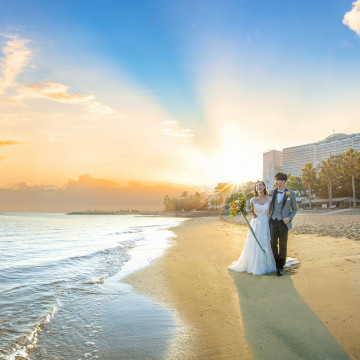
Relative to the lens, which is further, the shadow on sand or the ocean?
the ocean

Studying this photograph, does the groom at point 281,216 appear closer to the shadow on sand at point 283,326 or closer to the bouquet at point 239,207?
the bouquet at point 239,207

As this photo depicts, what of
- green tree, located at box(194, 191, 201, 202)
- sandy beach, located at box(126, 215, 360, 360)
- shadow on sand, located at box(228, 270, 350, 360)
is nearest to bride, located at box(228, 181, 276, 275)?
sandy beach, located at box(126, 215, 360, 360)

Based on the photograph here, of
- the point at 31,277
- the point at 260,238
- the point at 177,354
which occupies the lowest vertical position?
the point at 31,277

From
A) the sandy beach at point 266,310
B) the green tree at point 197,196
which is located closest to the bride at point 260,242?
the sandy beach at point 266,310

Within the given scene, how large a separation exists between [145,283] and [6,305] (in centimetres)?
278

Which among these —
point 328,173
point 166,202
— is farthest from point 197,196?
point 328,173

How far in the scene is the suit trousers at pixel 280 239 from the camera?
6412mm

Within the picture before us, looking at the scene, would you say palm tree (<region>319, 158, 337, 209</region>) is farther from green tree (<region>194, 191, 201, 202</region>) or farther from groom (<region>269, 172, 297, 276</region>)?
green tree (<region>194, 191, 201, 202</region>)

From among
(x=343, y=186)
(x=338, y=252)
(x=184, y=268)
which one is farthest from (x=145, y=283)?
(x=343, y=186)

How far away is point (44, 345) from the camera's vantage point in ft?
12.1

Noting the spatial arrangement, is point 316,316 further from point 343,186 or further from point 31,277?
point 343,186

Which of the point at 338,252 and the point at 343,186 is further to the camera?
the point at 343,186

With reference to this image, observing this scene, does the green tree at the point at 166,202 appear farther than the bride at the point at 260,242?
Yes

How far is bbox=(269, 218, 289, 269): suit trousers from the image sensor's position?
252 inches
